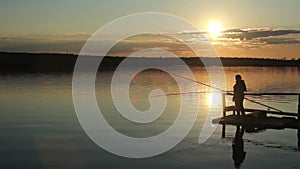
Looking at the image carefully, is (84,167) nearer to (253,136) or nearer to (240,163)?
(240,163)

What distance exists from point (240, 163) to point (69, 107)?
17.7 metres

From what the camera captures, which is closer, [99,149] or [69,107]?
[99,149]

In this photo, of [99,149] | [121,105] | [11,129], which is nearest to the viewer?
[99,149]

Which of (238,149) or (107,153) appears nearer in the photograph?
(107,153)

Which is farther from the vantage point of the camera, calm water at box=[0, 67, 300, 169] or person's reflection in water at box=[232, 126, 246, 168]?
person's reflection in water at box=[232, 126, 246, 168]

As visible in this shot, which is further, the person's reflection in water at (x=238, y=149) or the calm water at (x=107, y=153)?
the person's reflection in water at (x=238, y=149)

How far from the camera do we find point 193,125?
894 inches

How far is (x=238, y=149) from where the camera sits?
17.2 m

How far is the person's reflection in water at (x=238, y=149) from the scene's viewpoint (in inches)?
604

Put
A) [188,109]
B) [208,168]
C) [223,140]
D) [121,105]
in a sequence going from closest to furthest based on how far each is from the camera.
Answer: [208,168] < [223,140] < [188,109] < [121,105]

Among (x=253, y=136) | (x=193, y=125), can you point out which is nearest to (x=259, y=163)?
(x=253, y=136)

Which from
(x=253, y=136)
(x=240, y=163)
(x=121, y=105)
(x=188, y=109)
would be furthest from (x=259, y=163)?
(x=121, y=105)

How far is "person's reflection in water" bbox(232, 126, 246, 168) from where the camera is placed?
50.4 ft

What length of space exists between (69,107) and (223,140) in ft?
47.2
